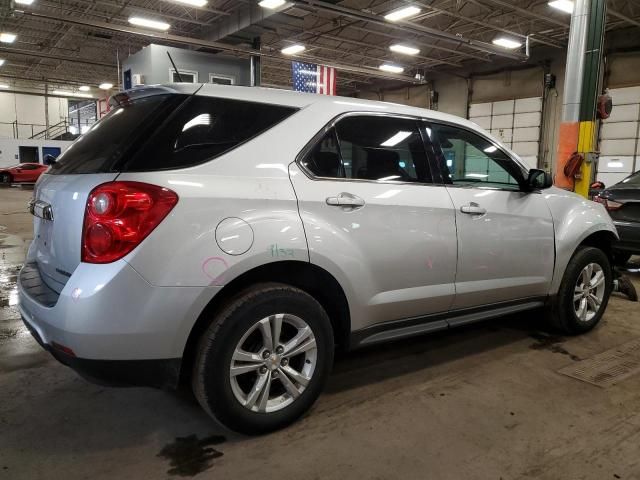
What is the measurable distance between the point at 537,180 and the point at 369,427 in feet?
6.64

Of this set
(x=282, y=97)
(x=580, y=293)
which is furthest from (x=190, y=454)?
(x=580, y=293)

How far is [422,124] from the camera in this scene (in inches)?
117

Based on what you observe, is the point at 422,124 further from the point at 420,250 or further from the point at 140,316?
the point at 140,316

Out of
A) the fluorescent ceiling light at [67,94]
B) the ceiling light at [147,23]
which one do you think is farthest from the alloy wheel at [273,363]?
the fluorescent ceiling light at [67,94]

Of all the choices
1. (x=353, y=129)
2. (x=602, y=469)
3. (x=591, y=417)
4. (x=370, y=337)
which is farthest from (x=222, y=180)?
(x=591, y=417)

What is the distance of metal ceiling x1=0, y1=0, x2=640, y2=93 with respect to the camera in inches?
494

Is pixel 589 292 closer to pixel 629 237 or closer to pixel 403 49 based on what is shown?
pixel 629 237

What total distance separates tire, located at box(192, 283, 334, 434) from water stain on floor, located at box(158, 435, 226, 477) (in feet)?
0.49

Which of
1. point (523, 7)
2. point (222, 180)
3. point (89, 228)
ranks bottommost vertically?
point (89, 228)

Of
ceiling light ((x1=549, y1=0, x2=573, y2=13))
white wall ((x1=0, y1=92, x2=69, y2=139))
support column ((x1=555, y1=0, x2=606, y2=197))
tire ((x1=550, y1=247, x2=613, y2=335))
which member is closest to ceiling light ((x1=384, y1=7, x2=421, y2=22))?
ceiling light ((x1=549, y1=0, x2=573, y2=13))

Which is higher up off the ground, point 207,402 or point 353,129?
point 353,129

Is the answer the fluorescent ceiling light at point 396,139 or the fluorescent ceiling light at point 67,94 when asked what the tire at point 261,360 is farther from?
the fluorescent ceiling light at point 67,94

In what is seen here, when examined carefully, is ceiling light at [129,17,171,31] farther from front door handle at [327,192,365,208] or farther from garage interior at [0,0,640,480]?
front door handle at [327,192,365,208]

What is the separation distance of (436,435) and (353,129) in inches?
64.3
